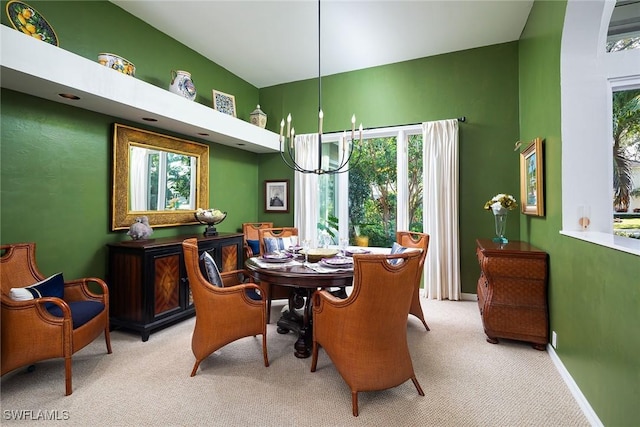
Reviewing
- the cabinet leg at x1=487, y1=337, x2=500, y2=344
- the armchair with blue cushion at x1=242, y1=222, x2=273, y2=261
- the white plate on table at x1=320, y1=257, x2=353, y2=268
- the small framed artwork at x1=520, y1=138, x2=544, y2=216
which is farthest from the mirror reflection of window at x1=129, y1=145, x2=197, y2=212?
the small framed artwork at x1=520, y1=138, x2=544, y2=216

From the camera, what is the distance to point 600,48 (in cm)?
216

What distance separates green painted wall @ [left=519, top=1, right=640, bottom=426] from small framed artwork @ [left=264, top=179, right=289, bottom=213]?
349 centimetres

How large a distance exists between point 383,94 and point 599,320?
3.76 m

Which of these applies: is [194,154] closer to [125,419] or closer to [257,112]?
[257,112]

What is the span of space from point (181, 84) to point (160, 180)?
46.1 inches

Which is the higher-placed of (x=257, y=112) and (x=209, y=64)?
(x=209, y=64)

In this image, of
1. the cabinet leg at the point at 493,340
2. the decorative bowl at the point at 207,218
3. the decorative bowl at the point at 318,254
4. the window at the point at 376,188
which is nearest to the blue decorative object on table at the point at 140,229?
the decorative bowl at the point at 207,218

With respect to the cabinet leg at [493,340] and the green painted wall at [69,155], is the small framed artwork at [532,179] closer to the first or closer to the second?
the cabinet leg at [493,340]

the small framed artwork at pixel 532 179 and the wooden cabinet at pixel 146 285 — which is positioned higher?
the small framed artwork at pixel 532 179

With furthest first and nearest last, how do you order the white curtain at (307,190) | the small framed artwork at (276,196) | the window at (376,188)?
the small framed artwork at (276,196)
the white curtain at (307,190)
the window at (376,188)

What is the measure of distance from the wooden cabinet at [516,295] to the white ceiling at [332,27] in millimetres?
2632

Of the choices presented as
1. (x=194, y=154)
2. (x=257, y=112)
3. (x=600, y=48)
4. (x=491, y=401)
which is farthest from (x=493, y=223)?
(x=194, y=154)

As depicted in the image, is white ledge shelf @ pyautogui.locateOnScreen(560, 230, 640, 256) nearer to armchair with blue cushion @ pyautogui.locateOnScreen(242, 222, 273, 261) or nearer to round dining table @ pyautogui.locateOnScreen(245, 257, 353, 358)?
round dining table @ pyautogui.locateOnScreen(245, 257, 353, 358)

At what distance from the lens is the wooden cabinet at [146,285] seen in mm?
2820
